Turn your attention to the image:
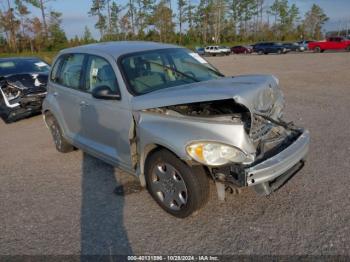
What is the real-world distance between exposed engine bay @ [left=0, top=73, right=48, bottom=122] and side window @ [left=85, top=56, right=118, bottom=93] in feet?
14.8

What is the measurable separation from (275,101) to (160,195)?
1709 mm

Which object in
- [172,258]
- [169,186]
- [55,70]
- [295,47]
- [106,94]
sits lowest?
[172,258]

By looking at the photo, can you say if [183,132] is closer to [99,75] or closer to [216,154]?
[216,154]

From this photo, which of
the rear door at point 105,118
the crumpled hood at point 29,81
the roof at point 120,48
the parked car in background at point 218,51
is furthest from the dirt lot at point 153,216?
the parked car in background at point 218,51

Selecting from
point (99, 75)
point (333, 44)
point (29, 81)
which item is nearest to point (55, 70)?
point (99, 75)

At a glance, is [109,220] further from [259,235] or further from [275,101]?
[275,101]

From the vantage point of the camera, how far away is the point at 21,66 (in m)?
8.98

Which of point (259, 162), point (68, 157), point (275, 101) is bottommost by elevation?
point (68, 157)

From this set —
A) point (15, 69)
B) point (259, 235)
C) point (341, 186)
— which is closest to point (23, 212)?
point (259, 235)

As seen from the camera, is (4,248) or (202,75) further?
(202,75)

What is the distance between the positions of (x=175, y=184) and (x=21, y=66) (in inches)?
300

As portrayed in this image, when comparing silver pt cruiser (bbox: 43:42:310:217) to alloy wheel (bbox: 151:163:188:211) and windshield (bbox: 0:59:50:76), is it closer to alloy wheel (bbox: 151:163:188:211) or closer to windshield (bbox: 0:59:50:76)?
alloy wheel (bbox: 151:163:188:211)

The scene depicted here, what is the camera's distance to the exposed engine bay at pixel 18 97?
312 inches

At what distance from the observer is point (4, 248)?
118 inches
